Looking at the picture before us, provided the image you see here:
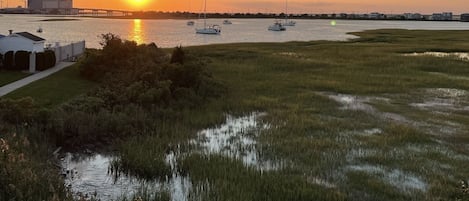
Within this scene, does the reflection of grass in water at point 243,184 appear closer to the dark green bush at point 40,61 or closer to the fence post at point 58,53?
the dark green bush at point 40,61

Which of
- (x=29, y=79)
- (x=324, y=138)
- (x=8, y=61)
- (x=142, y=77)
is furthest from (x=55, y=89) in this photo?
(x=324, y=138)

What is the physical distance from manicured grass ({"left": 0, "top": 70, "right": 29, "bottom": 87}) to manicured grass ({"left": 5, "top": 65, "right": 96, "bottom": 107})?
132cm

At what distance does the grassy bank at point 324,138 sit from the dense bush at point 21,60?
8.16 ft

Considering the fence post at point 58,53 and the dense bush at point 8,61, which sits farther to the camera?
the fence post at point 58,53

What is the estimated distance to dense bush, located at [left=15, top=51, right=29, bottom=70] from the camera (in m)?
28.1

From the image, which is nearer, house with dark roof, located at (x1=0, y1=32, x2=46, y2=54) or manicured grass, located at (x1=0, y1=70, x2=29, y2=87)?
manicured grass, located at (x1=0, y1=70, x2=29, y2=87)

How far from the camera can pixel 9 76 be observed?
26.0 metres

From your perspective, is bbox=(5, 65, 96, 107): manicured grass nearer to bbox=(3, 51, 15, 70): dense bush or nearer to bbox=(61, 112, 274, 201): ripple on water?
bbox=(3, 51, 15, 70): dense bush

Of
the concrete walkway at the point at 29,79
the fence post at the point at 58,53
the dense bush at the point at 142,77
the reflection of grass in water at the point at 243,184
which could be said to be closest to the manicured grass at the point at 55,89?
the concrete walkway at the point at 29,79

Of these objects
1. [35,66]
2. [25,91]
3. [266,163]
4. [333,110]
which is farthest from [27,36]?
[266,163]

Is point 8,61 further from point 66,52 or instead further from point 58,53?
point 66,52

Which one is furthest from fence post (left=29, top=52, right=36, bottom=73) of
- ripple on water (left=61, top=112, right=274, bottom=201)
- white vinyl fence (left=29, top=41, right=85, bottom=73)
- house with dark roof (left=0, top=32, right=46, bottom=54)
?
ripple on water (left=61, top=112, right=274, bottom=201)

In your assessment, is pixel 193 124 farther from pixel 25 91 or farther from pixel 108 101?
pixel 25 91

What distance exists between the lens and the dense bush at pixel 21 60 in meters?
28.1
